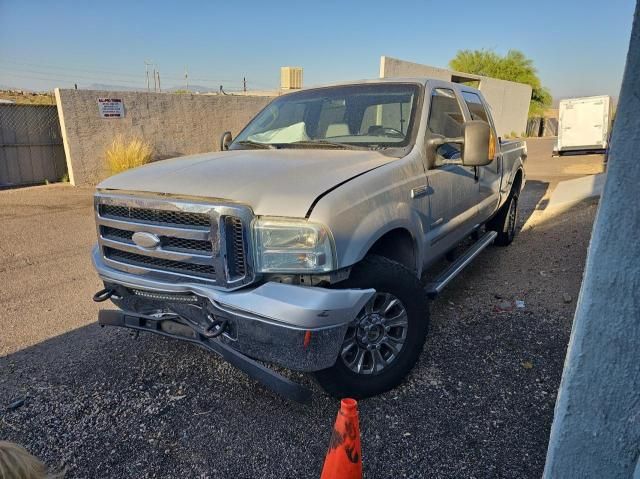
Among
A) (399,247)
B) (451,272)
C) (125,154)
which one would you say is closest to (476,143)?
(399,247)

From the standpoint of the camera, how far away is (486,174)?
494 cm

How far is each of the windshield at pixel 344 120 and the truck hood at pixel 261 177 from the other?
382mm

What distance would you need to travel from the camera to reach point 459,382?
316 cm

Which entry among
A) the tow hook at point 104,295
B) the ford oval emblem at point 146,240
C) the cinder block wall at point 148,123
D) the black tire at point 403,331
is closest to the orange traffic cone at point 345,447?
the black tire at point 403,331

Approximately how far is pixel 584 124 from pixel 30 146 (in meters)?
20.4

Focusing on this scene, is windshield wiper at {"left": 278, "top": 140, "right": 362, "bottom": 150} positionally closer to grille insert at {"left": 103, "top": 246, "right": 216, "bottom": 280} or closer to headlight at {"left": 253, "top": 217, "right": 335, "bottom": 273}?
headlight at {"left": 253, "top": 217, "right": 335, "bottom": 273}

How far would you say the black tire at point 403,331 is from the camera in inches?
108

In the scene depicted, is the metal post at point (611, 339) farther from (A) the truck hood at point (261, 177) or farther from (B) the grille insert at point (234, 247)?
(B) the grille insert at point (234, 247)

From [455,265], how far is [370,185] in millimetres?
1656

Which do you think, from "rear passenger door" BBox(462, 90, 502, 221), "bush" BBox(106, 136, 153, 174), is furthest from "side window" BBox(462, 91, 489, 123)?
"bush" BBox(106, 136, 153, 174)

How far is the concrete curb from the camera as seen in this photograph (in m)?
8.85

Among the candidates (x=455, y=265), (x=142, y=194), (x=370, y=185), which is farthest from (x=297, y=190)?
(x=455, y=265)

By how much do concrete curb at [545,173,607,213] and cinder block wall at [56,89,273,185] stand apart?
997 cm

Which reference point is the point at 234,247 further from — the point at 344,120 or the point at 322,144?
the point at 344,120
